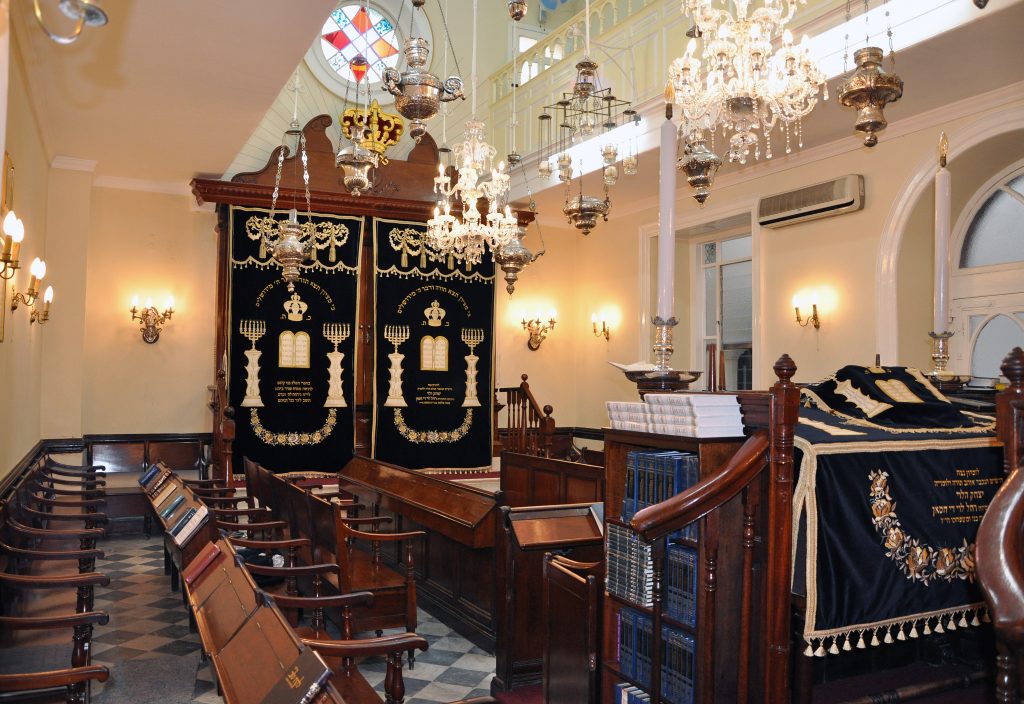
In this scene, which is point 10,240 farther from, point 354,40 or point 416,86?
point 354,40

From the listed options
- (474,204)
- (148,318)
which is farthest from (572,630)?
(148,318)

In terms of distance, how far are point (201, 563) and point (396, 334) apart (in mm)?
6249

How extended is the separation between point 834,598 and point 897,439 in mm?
530

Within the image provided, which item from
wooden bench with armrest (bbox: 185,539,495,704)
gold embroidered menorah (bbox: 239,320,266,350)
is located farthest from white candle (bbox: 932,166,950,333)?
gold embroidered menorah (bbox: 239,320,266,350)

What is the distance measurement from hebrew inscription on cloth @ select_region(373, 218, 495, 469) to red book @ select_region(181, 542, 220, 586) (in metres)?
5.89

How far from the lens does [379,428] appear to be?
9680mm

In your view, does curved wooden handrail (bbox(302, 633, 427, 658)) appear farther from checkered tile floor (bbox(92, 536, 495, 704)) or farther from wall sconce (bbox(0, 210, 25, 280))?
wall sconce (bbox(0, 210, 25, 280))

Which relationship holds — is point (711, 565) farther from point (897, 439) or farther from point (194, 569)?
point (194, 569)

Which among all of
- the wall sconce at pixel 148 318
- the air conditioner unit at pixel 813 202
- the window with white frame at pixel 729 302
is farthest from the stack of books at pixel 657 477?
the wall sconce at pixel 148 318

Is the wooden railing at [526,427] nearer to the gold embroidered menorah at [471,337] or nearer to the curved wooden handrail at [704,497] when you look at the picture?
the gold embroidered menorah at [471,337]

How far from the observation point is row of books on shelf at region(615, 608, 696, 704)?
2.38m

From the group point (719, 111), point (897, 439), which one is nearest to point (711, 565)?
point (897, 439)

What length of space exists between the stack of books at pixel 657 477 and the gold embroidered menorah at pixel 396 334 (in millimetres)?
7323

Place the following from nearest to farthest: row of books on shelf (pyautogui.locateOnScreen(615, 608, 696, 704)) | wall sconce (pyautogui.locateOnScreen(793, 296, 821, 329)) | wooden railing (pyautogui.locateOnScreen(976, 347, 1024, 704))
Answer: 1. wooden railing (pyautogui.locateOnScreen(976, 347, 1024, 704))
2. row of books on shelf (pyautogui.locateOnScreen(615, 608, 696, 704))
3. wall sconce (pyautogui.locateOnScreen(793, 296, 821, 329))
